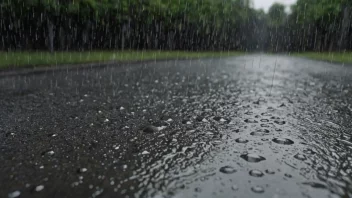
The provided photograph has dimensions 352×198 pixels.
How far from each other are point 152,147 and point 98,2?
1556 cm

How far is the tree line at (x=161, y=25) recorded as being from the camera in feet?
54.2

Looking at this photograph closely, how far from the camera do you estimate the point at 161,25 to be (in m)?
29.9

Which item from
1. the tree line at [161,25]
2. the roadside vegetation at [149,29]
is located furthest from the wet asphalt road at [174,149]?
the tree line at [161,25]

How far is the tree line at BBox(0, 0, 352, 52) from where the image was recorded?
650 inches

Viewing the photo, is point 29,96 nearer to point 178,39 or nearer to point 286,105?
point 286,105

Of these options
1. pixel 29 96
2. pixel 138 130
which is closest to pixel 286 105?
pixel 138 130

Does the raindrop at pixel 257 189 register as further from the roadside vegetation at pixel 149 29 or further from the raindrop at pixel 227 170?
the roadside vegetation at pixel 149 29

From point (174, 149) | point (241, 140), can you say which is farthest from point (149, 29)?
point (174, 149)

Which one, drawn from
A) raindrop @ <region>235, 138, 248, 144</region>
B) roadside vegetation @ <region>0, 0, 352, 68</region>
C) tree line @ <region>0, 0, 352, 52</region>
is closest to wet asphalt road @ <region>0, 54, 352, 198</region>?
raindrop @ <region>235, 138, 248, 144</region>

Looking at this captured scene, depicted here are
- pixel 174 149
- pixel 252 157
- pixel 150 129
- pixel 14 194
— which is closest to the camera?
pixel 14 194

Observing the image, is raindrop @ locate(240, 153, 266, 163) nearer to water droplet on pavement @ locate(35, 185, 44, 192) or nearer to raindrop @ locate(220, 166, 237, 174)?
raindrop @ locate(220, 166, 237, 174)

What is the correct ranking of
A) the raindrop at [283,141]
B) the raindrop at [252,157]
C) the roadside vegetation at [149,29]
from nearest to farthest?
the raindrop at [252,157], the raindrop at [283,141], the roadside vegetation at [149,29]

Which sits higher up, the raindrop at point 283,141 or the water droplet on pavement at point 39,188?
the raindrop at point 283,141

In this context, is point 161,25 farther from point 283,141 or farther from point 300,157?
point 300,157
